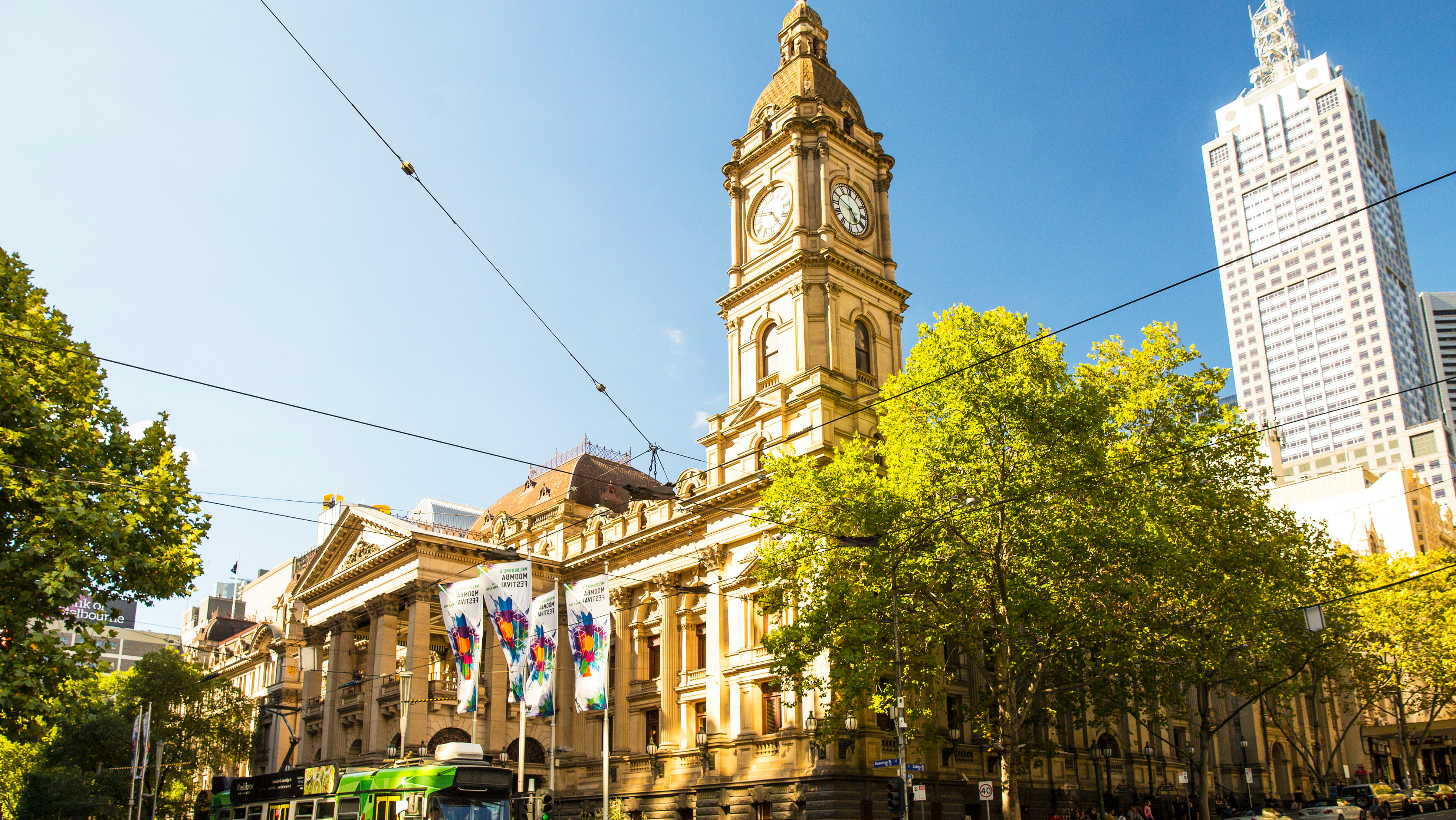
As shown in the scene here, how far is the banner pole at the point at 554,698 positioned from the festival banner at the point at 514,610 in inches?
38.7

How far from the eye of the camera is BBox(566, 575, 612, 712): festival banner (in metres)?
32.8

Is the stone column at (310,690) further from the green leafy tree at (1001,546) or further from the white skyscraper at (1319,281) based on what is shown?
the white skyscraper at (1319,281)

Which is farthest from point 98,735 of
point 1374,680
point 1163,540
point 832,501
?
point 1374,680

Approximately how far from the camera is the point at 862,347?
42.1m

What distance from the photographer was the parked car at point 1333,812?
35875 mm

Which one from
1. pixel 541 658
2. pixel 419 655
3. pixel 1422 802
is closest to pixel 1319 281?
pixel 1422 802

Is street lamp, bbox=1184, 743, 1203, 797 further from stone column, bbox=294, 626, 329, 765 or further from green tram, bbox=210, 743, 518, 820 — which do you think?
stone column, bbox=294, 626, 329, 765

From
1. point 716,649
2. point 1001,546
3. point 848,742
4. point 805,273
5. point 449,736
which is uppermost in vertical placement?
→ point 805,273

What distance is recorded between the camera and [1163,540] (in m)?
28.4

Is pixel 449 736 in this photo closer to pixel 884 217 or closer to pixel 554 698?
pixel 554 698

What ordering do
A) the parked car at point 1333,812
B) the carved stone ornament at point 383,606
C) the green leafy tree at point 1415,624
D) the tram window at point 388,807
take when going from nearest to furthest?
the tram window at point 388,807 → the parked car at point 1333,812 → the green leafy tree at point 1415,624 → the carved stone ornament at point 383,606

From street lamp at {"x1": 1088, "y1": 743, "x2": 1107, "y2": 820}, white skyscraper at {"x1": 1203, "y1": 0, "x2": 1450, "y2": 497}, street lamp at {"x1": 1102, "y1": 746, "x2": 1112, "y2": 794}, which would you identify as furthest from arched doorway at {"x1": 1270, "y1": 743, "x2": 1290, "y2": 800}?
white skyscraper at {"x1": 1203, "y1": 0, "x2": 1450, "y2": 497}

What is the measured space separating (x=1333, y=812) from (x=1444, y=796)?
20371 mm

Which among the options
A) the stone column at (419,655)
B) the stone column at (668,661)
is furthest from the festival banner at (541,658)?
the stone column at (419,655)
